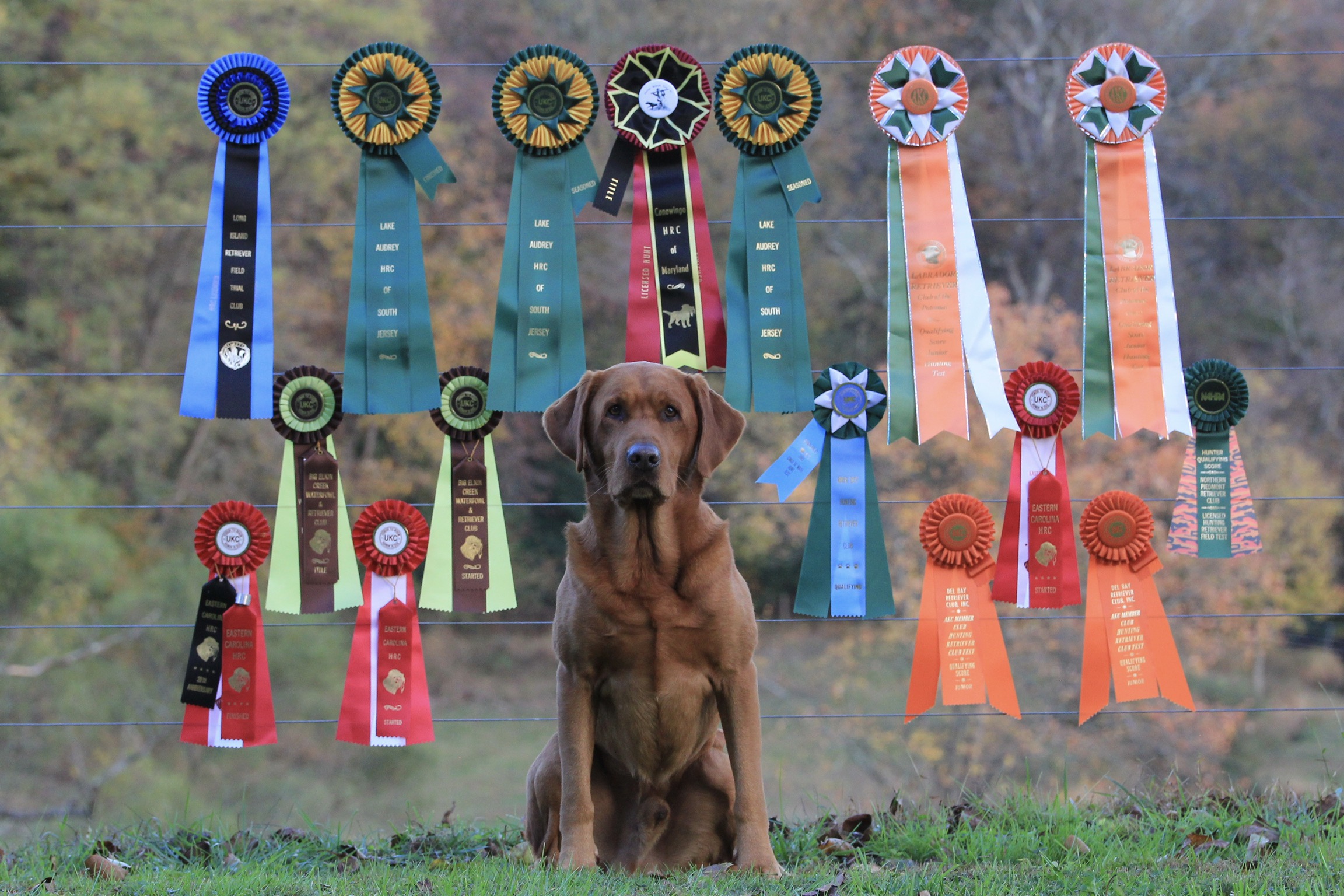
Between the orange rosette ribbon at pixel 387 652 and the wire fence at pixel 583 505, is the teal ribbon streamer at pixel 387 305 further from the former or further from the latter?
the orange rosette ribbon at pixel 387 652

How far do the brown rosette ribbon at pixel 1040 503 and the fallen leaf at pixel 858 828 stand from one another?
0.73 meters

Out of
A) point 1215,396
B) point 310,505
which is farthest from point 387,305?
point 1215,396

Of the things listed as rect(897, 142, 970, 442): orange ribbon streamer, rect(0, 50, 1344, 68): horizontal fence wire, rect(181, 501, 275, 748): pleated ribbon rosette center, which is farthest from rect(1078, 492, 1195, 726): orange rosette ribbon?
rect(181, 501, 275, 748): pleated ribbon rosette center

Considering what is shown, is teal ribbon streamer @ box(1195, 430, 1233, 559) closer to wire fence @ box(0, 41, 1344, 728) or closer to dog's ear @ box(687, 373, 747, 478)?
wire fence @ box(0, 41, 1344, 728)

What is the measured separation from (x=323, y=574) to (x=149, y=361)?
643 cm

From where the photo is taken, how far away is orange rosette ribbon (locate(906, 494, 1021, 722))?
321 centimetres

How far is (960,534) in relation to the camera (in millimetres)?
3219

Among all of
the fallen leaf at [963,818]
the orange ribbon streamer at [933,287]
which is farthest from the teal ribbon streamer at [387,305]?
the fallen leaf at [963,818]

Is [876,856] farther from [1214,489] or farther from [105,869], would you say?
[105,869]

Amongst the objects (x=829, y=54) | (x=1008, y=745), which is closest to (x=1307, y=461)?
(x=1008, y=745)

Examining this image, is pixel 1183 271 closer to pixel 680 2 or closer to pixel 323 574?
pixel 680 2

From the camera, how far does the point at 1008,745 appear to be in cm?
759

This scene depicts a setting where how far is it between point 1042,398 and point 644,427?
125 centimetres

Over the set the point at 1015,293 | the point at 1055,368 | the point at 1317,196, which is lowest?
the point at 1055,368
